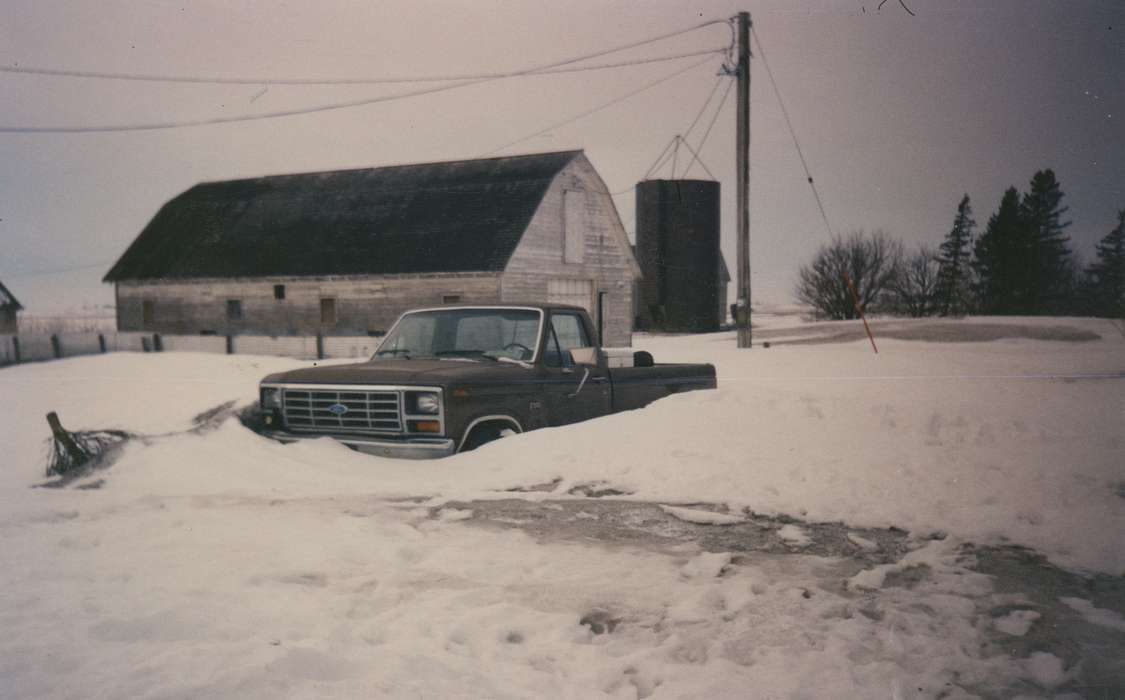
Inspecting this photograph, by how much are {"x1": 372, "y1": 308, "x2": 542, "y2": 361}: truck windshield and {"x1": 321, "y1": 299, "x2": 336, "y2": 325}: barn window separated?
58.3ft

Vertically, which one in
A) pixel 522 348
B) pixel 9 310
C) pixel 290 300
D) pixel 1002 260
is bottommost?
pixel 522 348

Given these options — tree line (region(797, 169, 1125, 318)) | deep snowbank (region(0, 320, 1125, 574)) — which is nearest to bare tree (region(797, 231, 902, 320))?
tree line (region(797, 169, 1125, 318))

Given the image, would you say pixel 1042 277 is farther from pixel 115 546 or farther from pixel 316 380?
pixel 115 546

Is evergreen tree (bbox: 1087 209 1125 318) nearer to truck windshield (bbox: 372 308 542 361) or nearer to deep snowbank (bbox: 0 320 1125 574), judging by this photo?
deep snowbank (bbox: 0 320 1125 574)

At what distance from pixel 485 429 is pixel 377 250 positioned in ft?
58.8

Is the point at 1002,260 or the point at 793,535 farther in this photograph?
the point at 1002,260

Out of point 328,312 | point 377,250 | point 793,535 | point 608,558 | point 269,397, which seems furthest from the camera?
point 328,312

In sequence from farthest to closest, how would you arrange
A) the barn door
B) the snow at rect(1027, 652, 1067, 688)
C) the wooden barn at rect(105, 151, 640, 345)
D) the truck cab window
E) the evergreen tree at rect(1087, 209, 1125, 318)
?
the barn door → the wooden barn at rect(105, 151, 640, 345) → the evergreen tree at rect(1087, 209, 1125, 318) → the truck cab window → the snow at rect(1027, 652, 1067, 688)

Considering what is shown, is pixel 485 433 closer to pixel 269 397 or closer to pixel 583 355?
pixel 583 355

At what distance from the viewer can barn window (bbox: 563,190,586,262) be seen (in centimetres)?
2423

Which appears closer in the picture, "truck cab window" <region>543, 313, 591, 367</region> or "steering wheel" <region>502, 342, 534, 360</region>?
"steering wheel" <region>502, 342, 534, 360</region>

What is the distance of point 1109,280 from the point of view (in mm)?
21781

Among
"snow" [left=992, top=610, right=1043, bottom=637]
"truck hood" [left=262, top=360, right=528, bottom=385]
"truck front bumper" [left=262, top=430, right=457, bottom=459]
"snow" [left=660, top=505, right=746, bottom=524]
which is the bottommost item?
"snow" [left=992, top=610, right=1043, bottom=637]

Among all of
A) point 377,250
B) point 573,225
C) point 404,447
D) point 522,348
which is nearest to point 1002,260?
point 573,225
